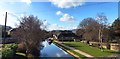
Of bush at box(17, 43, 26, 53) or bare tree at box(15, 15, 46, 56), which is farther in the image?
bush at box(17, 43, 26, 53)

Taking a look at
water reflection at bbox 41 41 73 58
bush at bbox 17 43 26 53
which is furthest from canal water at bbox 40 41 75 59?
bush at bbox 17 43 26 53

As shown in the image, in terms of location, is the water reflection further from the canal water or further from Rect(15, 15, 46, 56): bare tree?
Rect(15, 15, 46, 56): bare tree

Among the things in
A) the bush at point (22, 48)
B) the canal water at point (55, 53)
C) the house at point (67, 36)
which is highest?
the house at point (67, 36)

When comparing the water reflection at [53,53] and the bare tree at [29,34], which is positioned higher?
the bare tree at [29,34]

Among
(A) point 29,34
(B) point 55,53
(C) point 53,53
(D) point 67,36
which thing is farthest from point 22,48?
(D) point 67,36

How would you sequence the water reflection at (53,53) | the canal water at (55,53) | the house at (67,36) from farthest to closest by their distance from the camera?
the house at (67,36)
the water reflection at (53,53)
the canal water at (55,53)

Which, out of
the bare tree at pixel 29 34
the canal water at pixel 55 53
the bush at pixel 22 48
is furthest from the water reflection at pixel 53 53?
the bush at pixel 22 48

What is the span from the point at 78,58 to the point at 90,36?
2017 centimetres

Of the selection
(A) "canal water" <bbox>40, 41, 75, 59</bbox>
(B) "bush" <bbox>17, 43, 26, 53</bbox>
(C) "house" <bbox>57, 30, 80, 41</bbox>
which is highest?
(C) "house" <bbox>57, 30, 80, 41</bbox>

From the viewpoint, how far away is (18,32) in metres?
22.7

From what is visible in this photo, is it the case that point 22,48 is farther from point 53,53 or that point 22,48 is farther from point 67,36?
point 67,36

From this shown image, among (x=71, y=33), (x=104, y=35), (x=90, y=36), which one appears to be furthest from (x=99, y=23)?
(x=71, y=33)

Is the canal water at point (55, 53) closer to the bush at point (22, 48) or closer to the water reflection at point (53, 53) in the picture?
the water reflection at point (53, 53)

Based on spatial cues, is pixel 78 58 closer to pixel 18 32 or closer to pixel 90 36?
pixel 18 32
